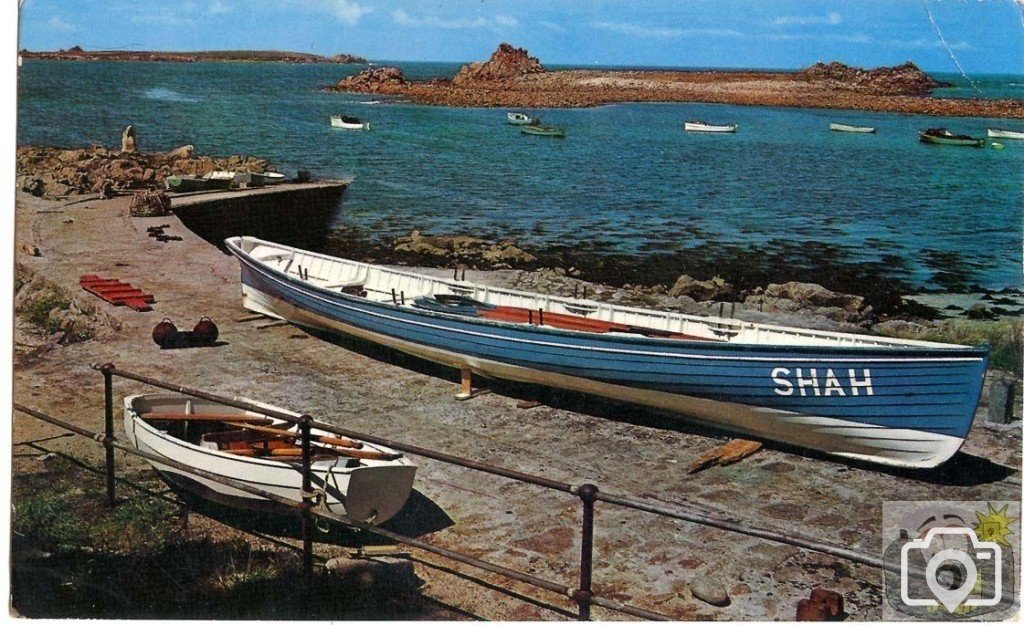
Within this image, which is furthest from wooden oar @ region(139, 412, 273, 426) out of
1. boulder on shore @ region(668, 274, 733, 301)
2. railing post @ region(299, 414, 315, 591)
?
boulder on shore @ region(668, 274, 733, 301)

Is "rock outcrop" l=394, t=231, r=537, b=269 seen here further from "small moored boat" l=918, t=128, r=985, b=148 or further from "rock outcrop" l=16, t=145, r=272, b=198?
"small moored boat" l=918, t=128, r=985, b=148

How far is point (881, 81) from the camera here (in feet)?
80.8

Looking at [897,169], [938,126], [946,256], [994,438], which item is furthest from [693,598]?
[938,126]

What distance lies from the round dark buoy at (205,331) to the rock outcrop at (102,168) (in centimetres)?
859

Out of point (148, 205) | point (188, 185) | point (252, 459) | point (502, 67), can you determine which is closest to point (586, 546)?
point (252, 459)

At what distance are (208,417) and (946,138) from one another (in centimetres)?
3247

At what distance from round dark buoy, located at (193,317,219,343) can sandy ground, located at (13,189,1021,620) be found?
0.29m

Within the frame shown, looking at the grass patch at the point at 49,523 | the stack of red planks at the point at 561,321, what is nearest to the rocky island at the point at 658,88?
the stack of red planks at the point at 561,321

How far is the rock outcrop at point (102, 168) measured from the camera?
22.2 m

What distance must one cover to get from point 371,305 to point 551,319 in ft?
8.42

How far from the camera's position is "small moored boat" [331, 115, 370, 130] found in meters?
43.0

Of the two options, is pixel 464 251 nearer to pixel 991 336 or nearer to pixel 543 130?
pixel 991 336

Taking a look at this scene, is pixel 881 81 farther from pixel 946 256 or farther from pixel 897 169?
pixel 897 169

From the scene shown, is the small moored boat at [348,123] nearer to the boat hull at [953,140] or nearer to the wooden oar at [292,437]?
the boat hull at [953,140]
